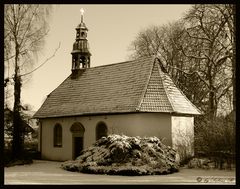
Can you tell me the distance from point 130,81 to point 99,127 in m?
4.07

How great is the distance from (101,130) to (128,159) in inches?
266

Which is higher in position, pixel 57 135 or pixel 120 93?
pixel 120 93

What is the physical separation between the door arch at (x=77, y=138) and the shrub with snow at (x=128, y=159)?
6172mm

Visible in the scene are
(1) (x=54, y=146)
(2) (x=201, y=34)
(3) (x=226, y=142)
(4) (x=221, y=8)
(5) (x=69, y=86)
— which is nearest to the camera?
(3) (x=226, y=142)

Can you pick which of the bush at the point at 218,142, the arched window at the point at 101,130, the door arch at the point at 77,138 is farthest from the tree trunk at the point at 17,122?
the bush at the point at 218,142

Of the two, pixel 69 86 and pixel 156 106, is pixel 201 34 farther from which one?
pixel 69 86

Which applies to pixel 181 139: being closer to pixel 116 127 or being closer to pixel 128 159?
pixel 116 127

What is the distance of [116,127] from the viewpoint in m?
24.2

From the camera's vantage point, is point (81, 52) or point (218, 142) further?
point (81, 52)

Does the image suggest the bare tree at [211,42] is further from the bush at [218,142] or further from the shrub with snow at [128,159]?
the shrub with snow at [128,159]

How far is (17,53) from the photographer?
25.1 m

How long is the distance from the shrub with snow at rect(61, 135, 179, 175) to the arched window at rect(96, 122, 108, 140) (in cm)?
Answer: 461

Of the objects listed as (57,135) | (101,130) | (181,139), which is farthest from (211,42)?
(57,135)
